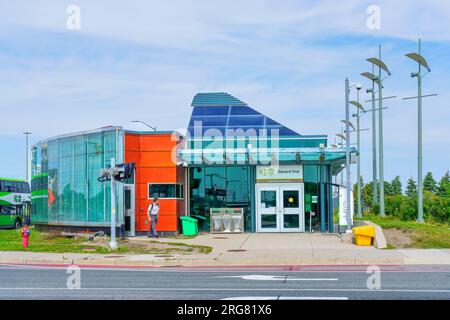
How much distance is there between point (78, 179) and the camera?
3078 cm

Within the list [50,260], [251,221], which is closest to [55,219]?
[251,221]

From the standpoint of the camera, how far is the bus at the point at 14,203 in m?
48.2

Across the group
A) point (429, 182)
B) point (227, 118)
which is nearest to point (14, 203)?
point (227, 118)

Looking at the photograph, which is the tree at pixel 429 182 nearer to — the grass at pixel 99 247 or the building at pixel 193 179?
the building at pixel 193 179

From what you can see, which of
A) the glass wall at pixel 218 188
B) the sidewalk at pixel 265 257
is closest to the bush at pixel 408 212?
the glass wall at pixel 218 188

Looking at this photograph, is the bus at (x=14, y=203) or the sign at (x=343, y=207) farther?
the bus at (x=14, y=203)

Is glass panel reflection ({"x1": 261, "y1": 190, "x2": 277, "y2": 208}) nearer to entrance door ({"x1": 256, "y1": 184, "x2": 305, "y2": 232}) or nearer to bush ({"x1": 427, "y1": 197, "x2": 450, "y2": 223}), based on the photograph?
entrance door ({"x1": 256, "y1": 184, "x2": 305, "y2": 232})

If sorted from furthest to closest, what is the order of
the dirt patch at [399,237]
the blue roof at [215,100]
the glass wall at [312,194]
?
the blue roof at [215,100] → the glass wall at [312,194] → the dirt patch at [399,237]

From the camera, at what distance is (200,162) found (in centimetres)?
3084

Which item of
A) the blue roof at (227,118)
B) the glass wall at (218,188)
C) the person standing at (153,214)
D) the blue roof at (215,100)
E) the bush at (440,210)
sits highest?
the blue roof at (215,100)

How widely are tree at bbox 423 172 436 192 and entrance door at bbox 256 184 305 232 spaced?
3545 inches

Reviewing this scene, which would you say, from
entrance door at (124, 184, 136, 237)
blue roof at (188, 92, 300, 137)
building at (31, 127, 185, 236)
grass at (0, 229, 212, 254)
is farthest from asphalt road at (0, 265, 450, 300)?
blue roof at (188, 92, 300, 137)

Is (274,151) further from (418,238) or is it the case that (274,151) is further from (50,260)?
(50,260)

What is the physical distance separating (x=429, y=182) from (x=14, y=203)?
282 ft
